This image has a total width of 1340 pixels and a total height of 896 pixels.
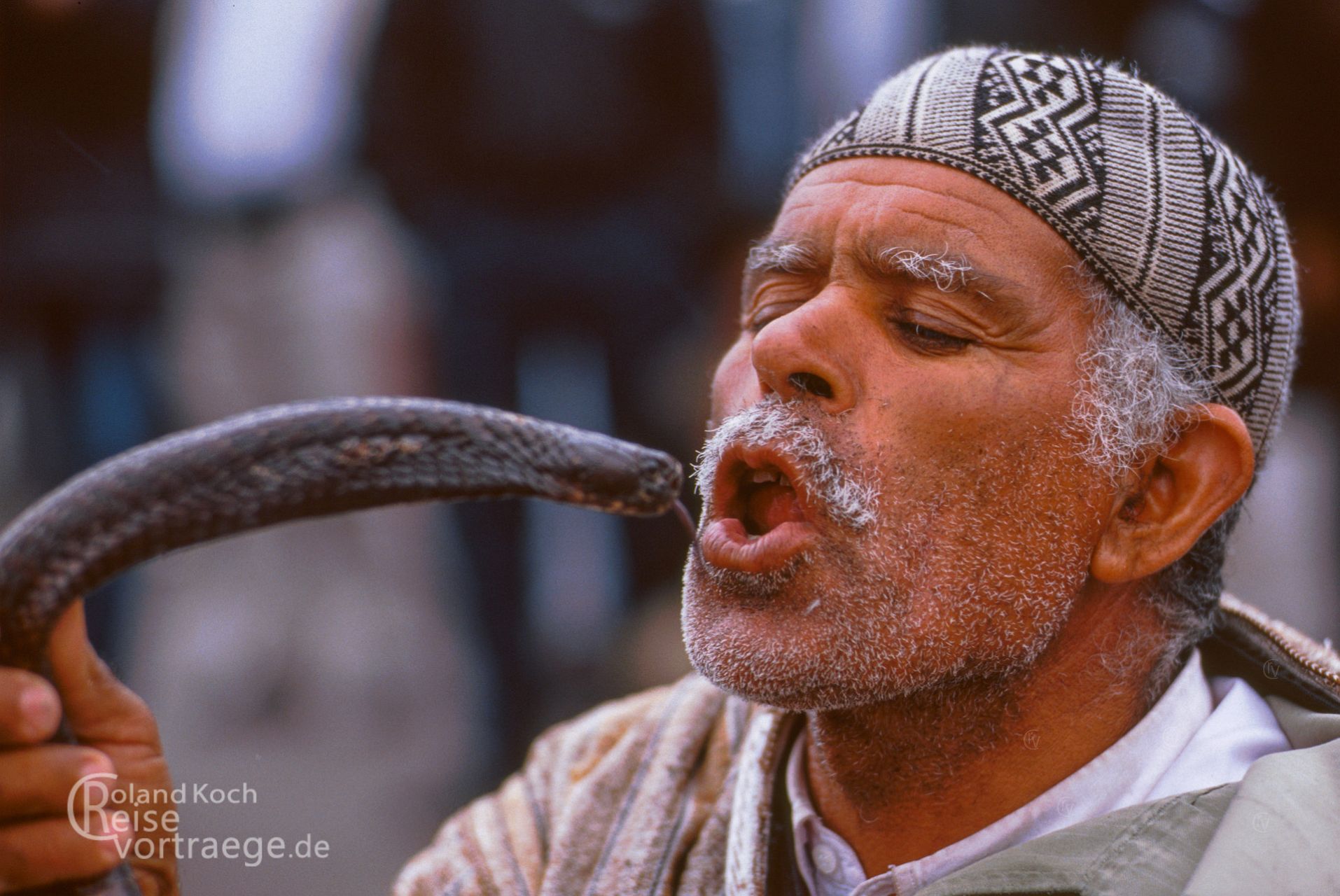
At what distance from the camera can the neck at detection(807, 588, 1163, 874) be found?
2.15 meters

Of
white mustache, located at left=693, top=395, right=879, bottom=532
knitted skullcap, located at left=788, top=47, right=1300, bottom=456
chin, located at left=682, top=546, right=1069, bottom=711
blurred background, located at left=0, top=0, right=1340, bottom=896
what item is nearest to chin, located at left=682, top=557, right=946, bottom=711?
chin, located at left=682, top=546, right=1069, bottom=711

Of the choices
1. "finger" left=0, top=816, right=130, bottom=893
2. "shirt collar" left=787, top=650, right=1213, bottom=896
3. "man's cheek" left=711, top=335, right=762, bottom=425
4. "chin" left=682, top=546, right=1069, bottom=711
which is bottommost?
"shirt collar" left=787, top=650, right=1213, bottom=896

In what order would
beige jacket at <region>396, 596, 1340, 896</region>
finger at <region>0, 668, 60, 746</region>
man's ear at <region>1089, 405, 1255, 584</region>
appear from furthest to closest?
man's ear at <region>1089, 405, 1255, 584</region>
beige jacket at <region>396, 596, 1340, 896</region>
finger at <region>0, 668, 60, 746</region>

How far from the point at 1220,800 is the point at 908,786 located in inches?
22.0

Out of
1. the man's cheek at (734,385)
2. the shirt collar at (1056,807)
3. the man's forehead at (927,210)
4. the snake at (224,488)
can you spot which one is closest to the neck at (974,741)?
the shirt collar at (1056,807)

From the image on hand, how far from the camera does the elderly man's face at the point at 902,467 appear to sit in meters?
1.94

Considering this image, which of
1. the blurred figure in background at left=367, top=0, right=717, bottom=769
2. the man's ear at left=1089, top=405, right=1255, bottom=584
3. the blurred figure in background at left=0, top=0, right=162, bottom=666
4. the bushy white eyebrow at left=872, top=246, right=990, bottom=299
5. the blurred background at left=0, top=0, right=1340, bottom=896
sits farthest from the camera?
the blurred figure in background at left=367, top=0, right=717, bottom=769

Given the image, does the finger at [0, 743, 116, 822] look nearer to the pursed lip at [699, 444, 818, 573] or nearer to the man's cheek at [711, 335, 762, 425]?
the pursed lip at [699, 444, 818, 573]

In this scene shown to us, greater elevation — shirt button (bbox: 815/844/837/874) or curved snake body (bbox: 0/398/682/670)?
curved snake body (bbox: 0/398/682/670)

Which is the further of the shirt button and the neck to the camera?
the shirt button

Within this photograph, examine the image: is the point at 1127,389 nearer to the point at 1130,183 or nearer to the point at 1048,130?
the point at 1130,183

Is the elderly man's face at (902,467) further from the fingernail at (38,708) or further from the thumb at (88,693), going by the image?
the fingernail at (38,708)

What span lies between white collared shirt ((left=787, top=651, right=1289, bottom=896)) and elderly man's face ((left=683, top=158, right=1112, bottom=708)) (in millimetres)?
306

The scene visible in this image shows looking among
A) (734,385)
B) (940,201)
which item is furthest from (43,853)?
(940,201)
